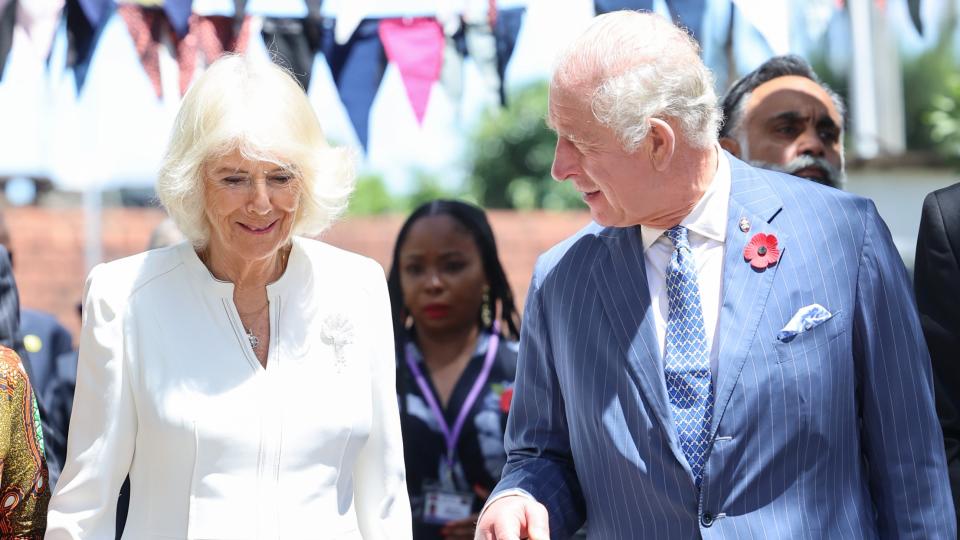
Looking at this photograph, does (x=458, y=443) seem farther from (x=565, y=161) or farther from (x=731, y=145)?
(x=565, y=161)

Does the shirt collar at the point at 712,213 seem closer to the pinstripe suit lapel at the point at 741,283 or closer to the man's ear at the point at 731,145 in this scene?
the pinstripe suit lapel at the point at 741,283

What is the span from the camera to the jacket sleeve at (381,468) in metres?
2.99

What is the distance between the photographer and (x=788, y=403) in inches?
102

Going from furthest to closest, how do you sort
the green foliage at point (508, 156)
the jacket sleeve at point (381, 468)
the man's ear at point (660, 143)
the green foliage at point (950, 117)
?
the green foliage at point (508, 156), the green foliage at point (950, 117), the jacket sleeve at point (381, 468), the man's ear at point (660, 143)

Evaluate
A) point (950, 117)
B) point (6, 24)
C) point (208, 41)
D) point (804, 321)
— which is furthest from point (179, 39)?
point (950, 117)

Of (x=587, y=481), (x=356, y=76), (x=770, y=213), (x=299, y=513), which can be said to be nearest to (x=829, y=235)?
(x=770, y=213)

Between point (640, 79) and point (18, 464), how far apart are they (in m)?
1.68

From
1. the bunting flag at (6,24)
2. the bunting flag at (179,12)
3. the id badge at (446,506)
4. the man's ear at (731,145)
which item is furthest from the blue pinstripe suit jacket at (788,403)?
the bunting flag at (6,24)

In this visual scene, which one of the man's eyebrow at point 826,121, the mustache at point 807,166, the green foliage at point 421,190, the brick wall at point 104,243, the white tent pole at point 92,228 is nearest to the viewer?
the mustache at point 807,166

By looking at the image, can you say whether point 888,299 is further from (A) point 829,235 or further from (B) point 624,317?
(B) point 624,317

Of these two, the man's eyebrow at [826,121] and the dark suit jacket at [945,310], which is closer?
the dark suit jacket at [945,310]

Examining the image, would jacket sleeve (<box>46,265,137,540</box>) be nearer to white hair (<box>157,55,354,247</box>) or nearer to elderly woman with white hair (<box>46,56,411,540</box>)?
elderly woman with white hair (<box>46,56,411,540</box>)

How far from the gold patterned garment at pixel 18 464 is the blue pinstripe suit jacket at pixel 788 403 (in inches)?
50.9

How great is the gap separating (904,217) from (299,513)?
42.9 feet
